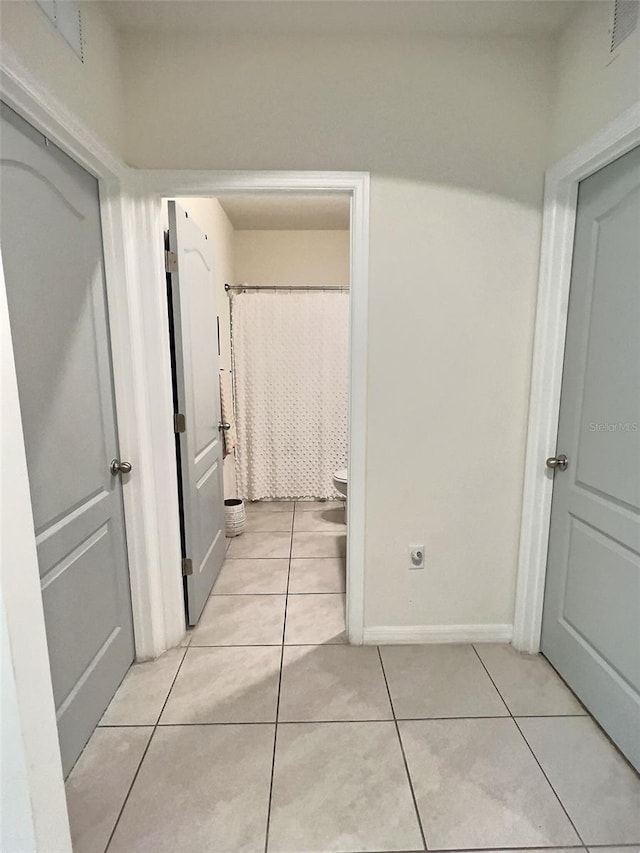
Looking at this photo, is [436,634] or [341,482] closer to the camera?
[436,634]

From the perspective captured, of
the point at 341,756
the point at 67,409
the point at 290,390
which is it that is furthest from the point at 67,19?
the point at 290,390

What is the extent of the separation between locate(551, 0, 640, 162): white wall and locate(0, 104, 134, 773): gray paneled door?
1733mm

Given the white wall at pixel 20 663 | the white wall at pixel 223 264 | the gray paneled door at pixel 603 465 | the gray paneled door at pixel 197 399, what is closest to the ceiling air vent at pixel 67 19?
the gray paneled door at pixel 197 399

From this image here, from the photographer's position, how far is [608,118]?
4.37 feet

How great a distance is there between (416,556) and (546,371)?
96 centimetres

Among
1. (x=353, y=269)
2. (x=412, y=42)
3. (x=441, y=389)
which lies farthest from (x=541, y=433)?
(x=412, y=42)

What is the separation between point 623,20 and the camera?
1266mm

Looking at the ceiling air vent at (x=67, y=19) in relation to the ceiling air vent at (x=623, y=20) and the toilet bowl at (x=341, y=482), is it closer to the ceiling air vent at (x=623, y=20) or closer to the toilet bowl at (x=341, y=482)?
the ceiling air vent at (x=623, y=20)

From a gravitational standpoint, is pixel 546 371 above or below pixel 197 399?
above

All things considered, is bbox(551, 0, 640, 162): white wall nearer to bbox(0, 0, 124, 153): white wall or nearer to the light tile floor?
bbox(0, 0, 124, 153): white wall

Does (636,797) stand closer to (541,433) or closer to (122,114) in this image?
(541,433)

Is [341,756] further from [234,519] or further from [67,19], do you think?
[67,19]

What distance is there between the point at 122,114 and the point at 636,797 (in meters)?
2.84

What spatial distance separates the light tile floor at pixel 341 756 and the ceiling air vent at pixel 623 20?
227 cm
